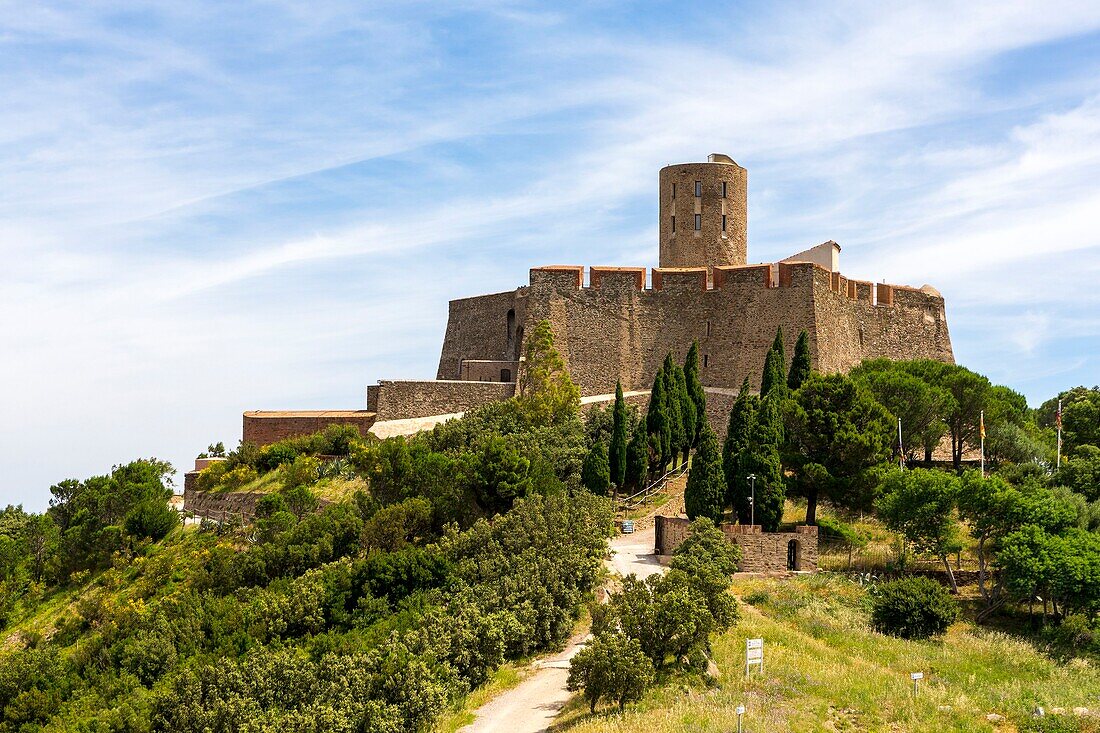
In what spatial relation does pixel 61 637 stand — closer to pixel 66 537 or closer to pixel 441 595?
pixel 66 537

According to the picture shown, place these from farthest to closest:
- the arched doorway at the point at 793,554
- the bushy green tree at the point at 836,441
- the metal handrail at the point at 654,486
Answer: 1. the metal handrail at the point at 654,486
2. the bushy green tree at the point at 836,441
3. the arched doorway at the point at 793,554

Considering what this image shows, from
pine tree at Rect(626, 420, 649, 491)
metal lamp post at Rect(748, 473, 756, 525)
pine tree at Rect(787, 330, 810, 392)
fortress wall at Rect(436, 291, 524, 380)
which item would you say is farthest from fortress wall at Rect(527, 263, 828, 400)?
metal lamp post at Rect(748, 473, 756, 525)

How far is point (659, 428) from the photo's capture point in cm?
2875

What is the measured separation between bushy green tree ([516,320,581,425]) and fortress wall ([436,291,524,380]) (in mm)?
3163

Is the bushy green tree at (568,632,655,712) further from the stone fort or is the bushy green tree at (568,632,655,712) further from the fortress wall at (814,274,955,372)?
the fortress wall at (814,274,955,372)

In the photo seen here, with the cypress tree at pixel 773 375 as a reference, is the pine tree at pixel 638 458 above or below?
below

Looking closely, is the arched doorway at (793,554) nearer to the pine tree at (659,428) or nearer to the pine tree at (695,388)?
the pine tree at (659,428)

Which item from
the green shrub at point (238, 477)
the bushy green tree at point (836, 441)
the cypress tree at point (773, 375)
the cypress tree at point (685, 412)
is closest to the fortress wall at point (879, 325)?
the cypress tree at point (773, 375)

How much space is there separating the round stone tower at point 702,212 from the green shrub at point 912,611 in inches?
751

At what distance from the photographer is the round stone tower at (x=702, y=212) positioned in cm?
3744

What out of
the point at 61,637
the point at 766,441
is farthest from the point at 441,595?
the point at 61,637

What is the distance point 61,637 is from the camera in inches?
1074

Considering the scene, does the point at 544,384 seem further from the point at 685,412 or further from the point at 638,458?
the point at 638,458

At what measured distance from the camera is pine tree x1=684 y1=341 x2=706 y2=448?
29.9 meters
